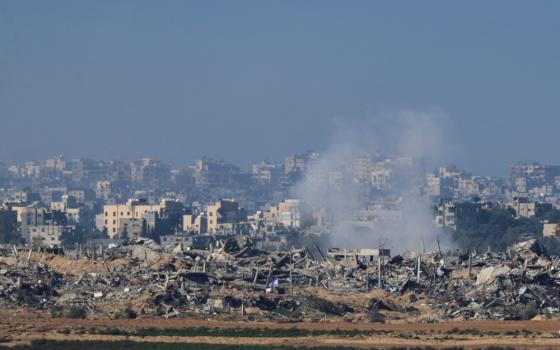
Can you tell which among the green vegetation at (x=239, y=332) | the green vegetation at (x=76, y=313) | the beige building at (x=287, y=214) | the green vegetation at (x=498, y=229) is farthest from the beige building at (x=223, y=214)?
the green vegetation at (x=239, y=332)

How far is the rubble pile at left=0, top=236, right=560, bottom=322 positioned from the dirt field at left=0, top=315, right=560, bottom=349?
2.17 metres

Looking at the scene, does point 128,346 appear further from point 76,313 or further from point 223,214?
point 223,214

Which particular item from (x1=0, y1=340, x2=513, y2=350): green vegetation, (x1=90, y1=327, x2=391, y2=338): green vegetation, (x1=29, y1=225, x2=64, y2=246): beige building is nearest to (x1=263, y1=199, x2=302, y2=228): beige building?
(x1=29, y1=225, x2=64, y2=246): beige building

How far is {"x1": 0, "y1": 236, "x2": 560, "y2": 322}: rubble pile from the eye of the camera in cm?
5203

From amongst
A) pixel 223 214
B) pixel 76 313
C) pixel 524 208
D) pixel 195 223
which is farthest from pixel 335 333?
pixel 223 214

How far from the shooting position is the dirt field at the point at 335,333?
44.0 metres

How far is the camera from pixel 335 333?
4622cm

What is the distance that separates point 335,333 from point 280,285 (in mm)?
12552

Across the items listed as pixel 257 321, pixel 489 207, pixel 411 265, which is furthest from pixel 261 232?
pixel 257 321

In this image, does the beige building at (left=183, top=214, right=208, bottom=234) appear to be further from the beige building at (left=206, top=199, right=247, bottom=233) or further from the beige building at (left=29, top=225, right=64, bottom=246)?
the beige building at (left=29, top=225, right=64, bottom=246)

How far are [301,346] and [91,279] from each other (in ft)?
51.2

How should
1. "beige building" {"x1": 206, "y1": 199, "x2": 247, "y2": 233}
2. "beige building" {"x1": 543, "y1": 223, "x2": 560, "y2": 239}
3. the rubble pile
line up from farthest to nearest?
"beige building" {"x1": 206, "y1": 199, "x2": 247, "y2": 233} → "beige building" {"x1": 543, "y1": 223, "x2": 560, "y2": 239} → the rubble pile

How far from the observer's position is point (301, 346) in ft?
142

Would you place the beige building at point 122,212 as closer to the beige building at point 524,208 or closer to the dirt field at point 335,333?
the beige building at point 524,208
